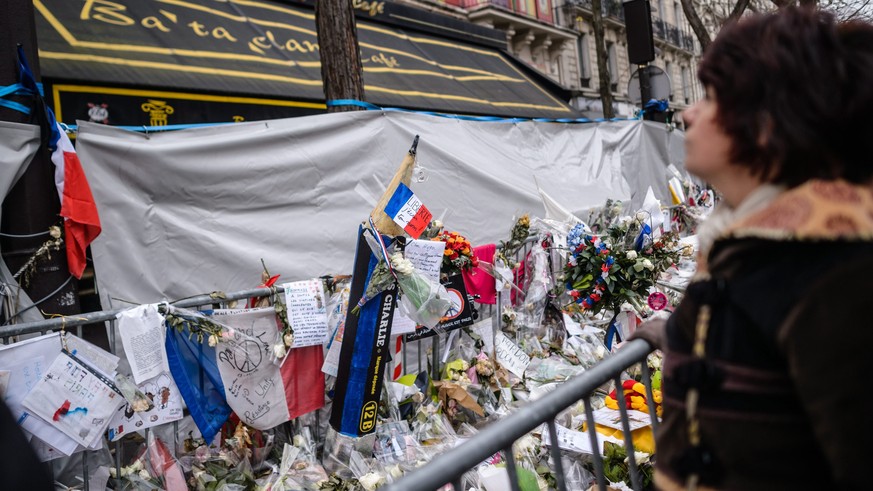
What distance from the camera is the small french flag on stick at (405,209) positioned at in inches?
147

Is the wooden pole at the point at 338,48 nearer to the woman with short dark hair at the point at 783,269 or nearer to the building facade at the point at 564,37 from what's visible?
the woman with short dark hair at the point at 783,269

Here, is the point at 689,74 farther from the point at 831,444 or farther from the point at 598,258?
the point at 831,444

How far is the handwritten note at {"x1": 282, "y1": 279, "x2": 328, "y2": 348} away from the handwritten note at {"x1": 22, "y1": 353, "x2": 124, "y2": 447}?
1020mm

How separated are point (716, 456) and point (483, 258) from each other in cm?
408

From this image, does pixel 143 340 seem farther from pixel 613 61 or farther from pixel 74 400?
pixel 613 61

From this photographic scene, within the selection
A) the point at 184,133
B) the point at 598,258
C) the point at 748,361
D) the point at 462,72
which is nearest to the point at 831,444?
the point at 748,361

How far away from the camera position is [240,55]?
877 centimetres

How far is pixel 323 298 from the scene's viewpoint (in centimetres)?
415

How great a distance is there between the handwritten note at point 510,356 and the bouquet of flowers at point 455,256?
1.90ft

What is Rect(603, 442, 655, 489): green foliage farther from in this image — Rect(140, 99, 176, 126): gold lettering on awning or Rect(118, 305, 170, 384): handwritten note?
Rect(140, 99, 176, 126): gold lettering on awning

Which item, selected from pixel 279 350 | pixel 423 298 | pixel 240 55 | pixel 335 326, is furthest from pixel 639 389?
pixel 240 55

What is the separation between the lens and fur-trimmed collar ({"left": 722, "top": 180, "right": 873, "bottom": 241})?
104cm

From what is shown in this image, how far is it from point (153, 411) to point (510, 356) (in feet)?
7.51

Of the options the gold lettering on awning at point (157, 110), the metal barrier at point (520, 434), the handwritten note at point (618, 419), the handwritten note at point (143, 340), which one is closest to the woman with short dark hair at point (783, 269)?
the metal barrier at point (520, 434)
